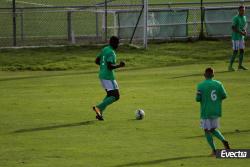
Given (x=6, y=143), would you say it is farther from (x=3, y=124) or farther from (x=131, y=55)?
(x=131, y=55)

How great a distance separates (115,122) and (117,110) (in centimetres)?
211

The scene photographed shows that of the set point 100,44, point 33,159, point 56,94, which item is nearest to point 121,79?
point 56,94

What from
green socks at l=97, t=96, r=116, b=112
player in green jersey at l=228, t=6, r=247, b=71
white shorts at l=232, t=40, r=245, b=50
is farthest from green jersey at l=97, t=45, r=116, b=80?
white shorts at l=232, t=40, r=245, b=50

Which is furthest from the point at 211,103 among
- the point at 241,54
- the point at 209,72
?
the point at 241,54

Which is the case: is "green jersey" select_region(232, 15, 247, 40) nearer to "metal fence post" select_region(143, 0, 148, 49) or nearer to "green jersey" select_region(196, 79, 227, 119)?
"metal fence post" select_region(143, 0, 148, 49)

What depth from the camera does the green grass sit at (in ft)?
53.9

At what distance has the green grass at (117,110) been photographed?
53.9 ft

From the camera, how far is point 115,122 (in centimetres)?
2045

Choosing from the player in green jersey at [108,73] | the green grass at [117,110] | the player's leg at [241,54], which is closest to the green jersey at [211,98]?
the green grass at [117,110]

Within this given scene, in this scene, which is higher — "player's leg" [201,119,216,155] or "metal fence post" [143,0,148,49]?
"metal fence post" [143,0,148,49]

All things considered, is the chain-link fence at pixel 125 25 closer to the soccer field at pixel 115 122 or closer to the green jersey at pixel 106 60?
the soccer field at pixel 115 122

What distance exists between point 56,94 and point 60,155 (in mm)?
9338

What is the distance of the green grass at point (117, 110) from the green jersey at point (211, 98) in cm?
89

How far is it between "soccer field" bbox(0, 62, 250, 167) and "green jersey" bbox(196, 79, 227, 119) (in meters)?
0.89
